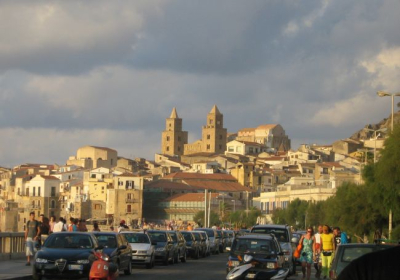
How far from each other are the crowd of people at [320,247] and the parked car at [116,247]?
4.61 meters

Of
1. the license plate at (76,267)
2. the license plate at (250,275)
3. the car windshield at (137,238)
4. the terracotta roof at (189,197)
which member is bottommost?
the license plate at (250,275)

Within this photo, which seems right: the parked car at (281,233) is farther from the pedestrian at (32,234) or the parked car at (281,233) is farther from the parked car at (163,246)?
the pedestrian at (32,234)

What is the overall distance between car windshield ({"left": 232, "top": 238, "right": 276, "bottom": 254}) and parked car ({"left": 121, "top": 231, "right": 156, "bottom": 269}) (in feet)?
26.1

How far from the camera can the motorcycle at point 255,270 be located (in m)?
22.5

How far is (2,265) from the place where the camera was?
28641 mm

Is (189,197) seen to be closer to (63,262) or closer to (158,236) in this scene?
(158,236)

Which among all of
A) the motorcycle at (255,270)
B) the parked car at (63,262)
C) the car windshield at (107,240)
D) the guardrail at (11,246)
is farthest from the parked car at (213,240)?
the parked car at (63,262)

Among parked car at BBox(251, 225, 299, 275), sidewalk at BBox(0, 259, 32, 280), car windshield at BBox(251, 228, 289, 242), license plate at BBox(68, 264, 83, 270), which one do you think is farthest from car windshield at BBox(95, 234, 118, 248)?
car windshield at BBox(251, 228, 289, 242)

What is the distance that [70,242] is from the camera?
930 inches

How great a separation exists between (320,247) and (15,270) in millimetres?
7919

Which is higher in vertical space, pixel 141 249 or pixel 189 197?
pixel 189 197

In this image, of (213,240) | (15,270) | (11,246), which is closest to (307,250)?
(15,270)

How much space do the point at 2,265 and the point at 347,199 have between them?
43.0 meters

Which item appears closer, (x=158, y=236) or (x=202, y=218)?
(x=158, y=236)
